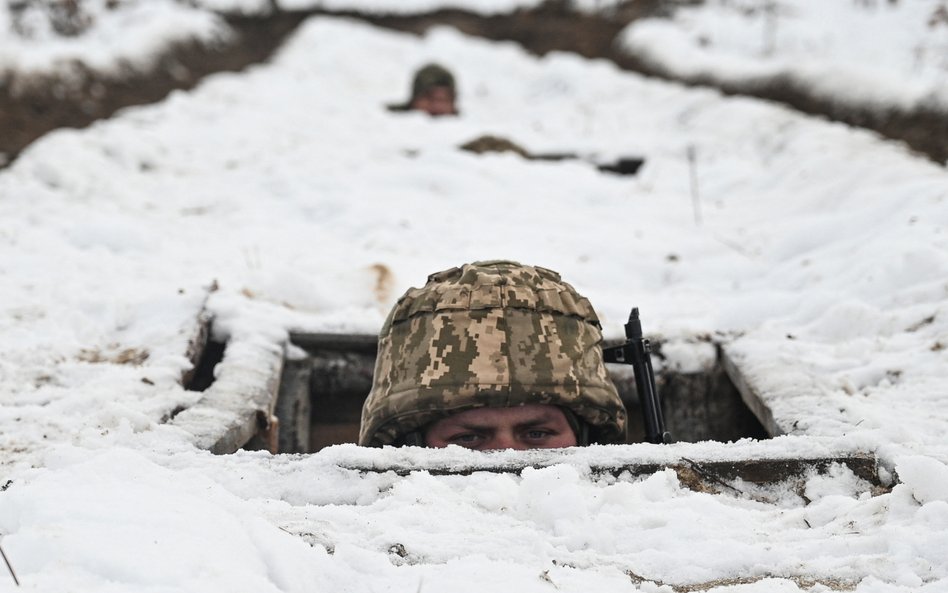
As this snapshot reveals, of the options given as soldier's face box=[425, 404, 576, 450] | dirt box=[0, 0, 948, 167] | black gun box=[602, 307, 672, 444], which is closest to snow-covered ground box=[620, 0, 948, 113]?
dirt box=[0, 0, 948, 167]

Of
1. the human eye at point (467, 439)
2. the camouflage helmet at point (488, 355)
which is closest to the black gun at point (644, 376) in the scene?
the camouflage helmet at point (488, 355)

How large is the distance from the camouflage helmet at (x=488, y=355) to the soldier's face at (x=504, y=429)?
4cm

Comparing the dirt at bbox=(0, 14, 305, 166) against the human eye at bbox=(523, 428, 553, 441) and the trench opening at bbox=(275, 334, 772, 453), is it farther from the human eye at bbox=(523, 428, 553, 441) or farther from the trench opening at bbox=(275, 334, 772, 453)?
the human eye at bbox=(523, 428, 553, 441)

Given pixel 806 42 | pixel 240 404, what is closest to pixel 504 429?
pixel 240 404

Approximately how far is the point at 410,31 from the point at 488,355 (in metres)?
15.3

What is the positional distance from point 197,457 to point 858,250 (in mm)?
3304

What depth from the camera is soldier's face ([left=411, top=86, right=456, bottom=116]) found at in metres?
9.59

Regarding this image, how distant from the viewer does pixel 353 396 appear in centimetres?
355

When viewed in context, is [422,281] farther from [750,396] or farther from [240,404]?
[750,396]

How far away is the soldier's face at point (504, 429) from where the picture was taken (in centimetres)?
237

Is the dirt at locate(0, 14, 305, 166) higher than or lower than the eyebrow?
higher

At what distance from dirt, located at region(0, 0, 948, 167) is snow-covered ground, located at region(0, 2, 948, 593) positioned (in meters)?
0.32

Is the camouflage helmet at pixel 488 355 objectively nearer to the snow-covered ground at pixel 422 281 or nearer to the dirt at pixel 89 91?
the snow-covered ground at pixel 422 281

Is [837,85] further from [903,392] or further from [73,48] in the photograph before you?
[73,48]
